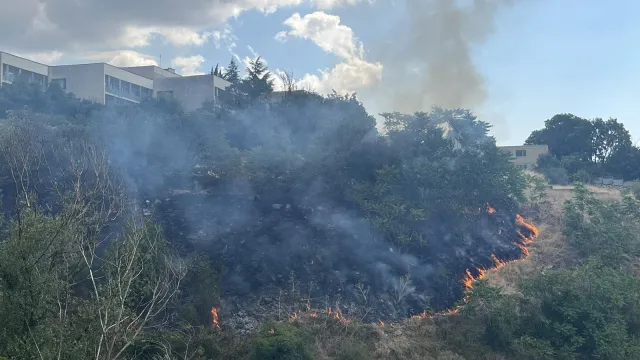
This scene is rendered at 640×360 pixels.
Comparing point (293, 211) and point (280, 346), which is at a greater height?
point (293, 211)

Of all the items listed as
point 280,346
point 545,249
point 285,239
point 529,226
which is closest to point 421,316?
point 285,239

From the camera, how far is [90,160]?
22234 millimetres

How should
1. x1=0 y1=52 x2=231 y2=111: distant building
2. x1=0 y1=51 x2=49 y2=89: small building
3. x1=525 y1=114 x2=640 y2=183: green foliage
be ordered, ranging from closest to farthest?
x1=0 y1=51 x2=49 y2=89: small building
x1=0 y1=52 x2=231 y2=111: distant building
x1=525 y1=114 x2=640 y2=183: green foliage

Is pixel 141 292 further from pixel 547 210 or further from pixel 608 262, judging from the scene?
pixel 547 210

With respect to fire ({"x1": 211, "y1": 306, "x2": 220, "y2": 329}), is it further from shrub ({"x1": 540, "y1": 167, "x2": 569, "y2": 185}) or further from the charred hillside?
shrub ({"x1": 540, "y1": 167, "x2": 569, "y2": 185})

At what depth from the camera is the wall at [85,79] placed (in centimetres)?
3931

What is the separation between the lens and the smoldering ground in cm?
2059

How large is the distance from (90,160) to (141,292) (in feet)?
27.8

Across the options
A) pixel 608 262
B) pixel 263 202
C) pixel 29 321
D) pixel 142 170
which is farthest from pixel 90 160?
pixel 608 262

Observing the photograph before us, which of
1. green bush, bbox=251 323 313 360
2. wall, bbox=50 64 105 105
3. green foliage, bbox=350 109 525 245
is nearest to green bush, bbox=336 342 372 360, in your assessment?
green bush, bbox=251 323 313 360

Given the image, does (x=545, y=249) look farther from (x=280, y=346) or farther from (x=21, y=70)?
(x=21, y=70)

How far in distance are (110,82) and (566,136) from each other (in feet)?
134

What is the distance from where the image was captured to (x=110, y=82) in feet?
133

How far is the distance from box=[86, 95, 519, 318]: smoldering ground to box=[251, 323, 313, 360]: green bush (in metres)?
4.05
